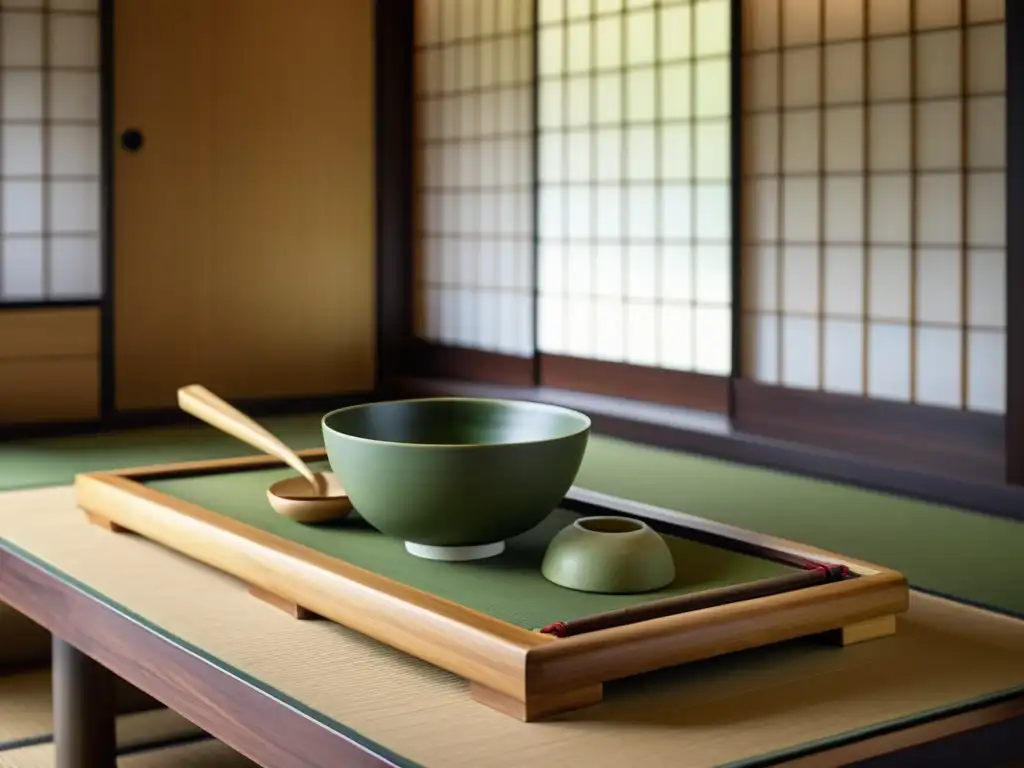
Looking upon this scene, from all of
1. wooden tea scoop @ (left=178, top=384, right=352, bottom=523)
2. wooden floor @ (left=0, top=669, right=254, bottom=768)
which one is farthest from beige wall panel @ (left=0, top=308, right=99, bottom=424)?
wooden tea scoop @ (left=178, top=384, right=352, bottom=523)

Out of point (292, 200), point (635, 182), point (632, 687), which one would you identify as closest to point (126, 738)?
point (632, 687)

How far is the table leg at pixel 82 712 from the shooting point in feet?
7.61

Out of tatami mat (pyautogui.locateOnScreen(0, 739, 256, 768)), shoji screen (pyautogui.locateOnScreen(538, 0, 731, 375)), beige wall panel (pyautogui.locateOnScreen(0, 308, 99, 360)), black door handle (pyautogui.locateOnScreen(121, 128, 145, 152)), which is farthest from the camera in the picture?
black door handle (pyautogui.locateOnScreen(121, 128, 145, 152))

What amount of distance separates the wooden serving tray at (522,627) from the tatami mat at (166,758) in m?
0.98

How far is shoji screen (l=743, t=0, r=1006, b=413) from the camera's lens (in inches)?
150

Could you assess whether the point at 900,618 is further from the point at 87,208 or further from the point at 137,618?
the point at 87,208

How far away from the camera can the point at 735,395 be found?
4.63m

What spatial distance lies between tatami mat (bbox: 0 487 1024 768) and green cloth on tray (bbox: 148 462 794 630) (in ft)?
0.31

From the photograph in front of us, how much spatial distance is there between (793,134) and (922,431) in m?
1.04

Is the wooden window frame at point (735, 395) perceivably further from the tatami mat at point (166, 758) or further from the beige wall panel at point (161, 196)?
the tatami mat at point (166, 758)

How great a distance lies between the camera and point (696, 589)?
1565 mm

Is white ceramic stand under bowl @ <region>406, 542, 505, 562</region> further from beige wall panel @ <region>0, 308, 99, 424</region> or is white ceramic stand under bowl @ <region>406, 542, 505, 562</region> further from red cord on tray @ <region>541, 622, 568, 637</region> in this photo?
beige wall panel @ <region>0, 308, 99, 424</region>

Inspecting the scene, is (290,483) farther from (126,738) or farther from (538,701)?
(126,738)

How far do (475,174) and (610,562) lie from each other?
4.48 meters
